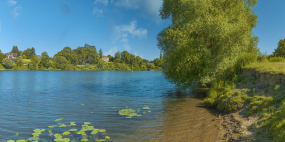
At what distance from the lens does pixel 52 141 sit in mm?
8555

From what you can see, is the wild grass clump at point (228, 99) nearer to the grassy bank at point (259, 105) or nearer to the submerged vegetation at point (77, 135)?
the grassy bank at point (259, 105)

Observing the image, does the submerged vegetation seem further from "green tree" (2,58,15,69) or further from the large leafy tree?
"green tree" (2,58,15,69)

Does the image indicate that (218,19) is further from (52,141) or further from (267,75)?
(52,141)

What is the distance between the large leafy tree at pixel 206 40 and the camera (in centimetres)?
1978

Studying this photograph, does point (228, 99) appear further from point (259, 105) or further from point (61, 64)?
point (61, 64)

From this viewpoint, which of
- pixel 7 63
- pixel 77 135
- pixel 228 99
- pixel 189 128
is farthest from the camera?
pixel 7 63

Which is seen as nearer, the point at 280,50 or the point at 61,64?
the point at 280,50

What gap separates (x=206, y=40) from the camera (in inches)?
829

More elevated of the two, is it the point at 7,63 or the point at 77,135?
the point at 7,63

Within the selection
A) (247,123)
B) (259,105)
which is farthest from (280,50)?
(247,123)

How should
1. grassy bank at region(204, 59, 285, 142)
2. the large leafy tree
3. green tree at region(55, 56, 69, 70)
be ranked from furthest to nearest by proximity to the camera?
green tree at region(55, 56, 69, 70), the large leafy tree, grassy bank at region(204, 59, 285, 142)

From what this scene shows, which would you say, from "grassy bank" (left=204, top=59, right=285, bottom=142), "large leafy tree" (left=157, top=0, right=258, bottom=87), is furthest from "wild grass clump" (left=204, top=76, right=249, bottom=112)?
"large leafy tree" (left=157, top=0, right=258, bottom=87)

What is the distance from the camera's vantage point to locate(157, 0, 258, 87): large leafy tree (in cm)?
1978

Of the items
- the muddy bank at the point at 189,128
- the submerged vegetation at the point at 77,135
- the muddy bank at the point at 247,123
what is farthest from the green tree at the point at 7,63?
the muddy bank at the point at 247,123
